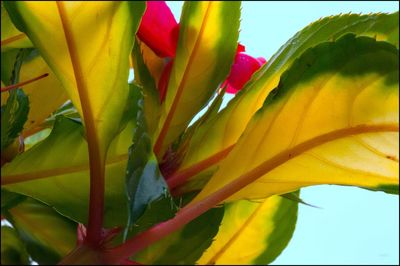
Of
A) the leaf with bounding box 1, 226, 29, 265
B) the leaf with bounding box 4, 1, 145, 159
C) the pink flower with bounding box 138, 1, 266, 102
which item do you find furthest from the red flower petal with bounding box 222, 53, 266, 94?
the leaf with bounding box 1, 226, 29, 265

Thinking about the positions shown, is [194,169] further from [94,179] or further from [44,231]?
[44,231]

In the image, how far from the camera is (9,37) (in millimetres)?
434

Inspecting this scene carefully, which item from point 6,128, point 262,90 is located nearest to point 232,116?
point 262,90

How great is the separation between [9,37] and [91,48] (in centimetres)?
19

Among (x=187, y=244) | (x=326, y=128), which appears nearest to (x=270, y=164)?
(x=326, y=128)

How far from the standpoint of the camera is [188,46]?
12.7 inches

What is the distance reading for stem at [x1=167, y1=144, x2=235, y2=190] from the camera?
339 mm

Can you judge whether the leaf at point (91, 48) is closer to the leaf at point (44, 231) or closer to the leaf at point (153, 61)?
the leaf at point (153, 61)

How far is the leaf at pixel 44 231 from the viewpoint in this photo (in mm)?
469

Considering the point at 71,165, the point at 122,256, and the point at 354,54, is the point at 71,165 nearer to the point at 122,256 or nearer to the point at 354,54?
the point at 122,256

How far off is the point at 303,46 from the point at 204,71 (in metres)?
0.06

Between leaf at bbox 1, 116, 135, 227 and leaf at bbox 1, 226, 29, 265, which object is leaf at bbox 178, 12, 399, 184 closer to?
leaf at bbox 1, 116, 135, 227

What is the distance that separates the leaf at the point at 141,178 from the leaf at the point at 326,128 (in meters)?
0.07

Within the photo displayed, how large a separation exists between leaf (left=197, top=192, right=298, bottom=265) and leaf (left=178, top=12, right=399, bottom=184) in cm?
13
